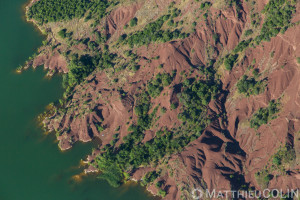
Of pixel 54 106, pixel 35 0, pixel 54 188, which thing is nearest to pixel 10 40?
pixel 35 0

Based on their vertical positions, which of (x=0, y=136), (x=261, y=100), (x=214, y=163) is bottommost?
(x=214, y=163)

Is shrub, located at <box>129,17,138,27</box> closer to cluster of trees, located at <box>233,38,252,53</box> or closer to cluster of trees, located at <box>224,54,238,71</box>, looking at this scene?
cluster of trees, located at <box>224,54,238,71</box>

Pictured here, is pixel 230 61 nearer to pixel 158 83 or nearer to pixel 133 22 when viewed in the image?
pixel 158 83

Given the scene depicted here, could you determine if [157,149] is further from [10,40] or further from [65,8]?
[10,40]

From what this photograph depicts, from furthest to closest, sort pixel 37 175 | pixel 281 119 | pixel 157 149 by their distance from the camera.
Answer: pixel 37 175 → pixel 157 149 → pixel 281 119

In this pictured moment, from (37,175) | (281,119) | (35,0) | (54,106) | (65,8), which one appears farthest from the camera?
(35,0)

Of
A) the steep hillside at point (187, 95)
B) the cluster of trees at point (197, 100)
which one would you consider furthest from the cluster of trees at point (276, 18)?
the cluster of trees at point (197, 100)

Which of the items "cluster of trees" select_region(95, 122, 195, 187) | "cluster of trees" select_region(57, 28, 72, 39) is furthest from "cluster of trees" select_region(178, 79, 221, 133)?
"cluster of trees" select_region(57, 28, 72, 39)

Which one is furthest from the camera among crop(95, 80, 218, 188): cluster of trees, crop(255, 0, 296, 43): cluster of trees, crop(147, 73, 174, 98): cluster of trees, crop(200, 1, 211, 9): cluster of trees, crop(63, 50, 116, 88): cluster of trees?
crop(63, 50, 116, 88): cluster of trees
